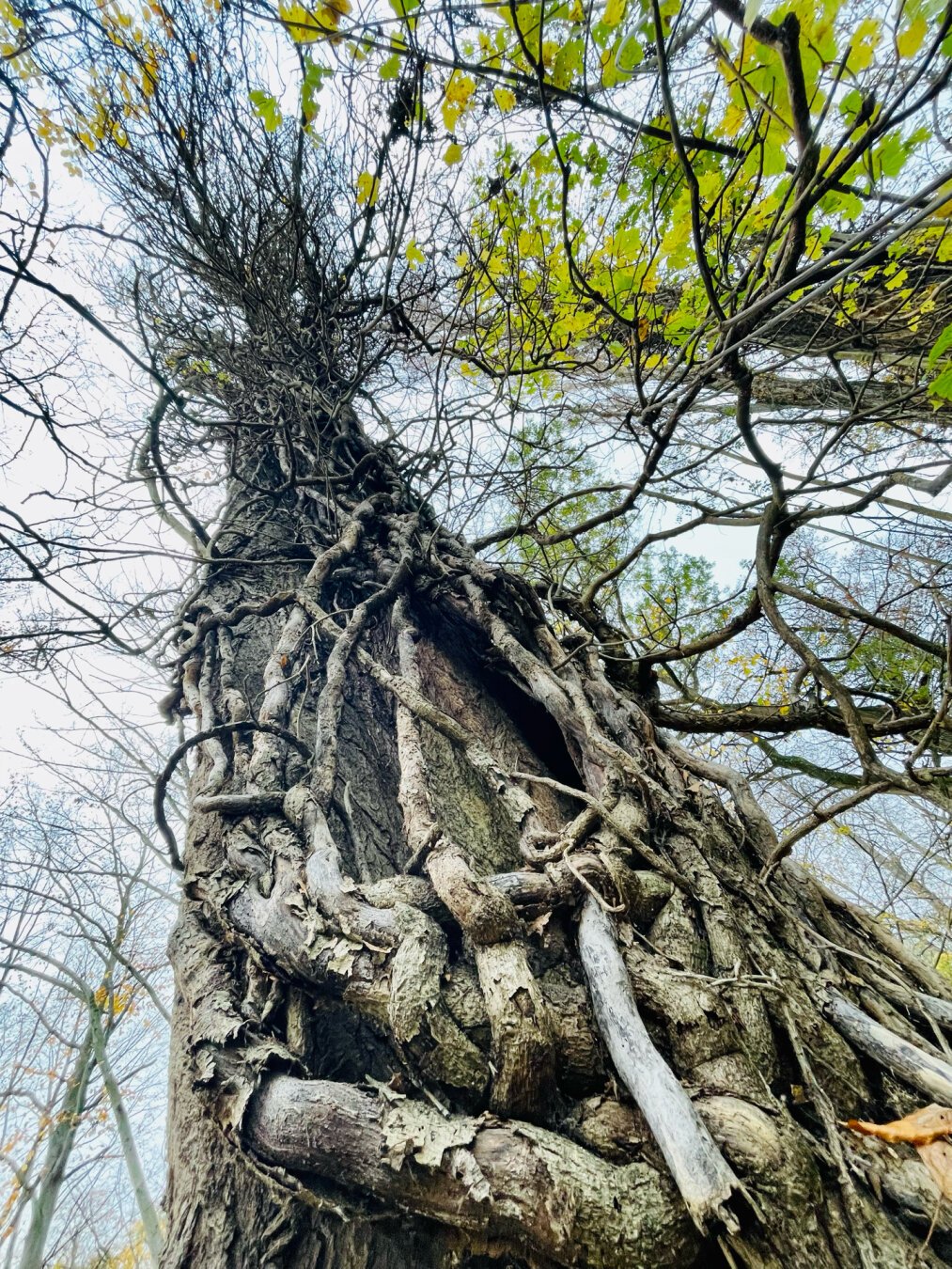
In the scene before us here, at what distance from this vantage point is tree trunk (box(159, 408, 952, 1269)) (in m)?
0.67

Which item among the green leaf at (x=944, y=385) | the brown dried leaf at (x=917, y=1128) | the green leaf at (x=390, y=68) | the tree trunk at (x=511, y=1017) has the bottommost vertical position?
the brown dried leaf at (x=917, y=1128)

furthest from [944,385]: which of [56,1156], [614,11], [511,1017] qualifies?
[56,1156]

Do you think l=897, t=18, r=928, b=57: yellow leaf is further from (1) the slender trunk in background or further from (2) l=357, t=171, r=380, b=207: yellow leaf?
(1) the slender trunk in background

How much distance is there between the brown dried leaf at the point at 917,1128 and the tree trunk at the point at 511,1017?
0.13 ft

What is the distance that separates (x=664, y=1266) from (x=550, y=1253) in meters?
0.13

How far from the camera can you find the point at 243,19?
1.97 meters

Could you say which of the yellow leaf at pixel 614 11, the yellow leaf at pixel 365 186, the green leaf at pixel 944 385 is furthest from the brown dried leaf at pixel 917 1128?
the yellow leaf at pixel 365 186

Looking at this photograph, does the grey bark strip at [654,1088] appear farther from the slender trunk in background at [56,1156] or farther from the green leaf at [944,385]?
the slender trunk in background at [56,1156]

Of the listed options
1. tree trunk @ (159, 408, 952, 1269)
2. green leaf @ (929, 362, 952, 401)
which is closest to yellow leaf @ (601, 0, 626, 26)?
green leaf @ (929, 362, 952, 401)

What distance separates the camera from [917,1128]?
69 centimetres

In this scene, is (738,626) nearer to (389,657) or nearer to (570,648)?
(570,648)

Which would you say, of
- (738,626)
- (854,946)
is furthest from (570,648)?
(854,946)

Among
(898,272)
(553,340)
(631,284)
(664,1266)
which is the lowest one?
(664,1266)

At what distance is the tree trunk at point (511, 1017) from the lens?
0.67 m
